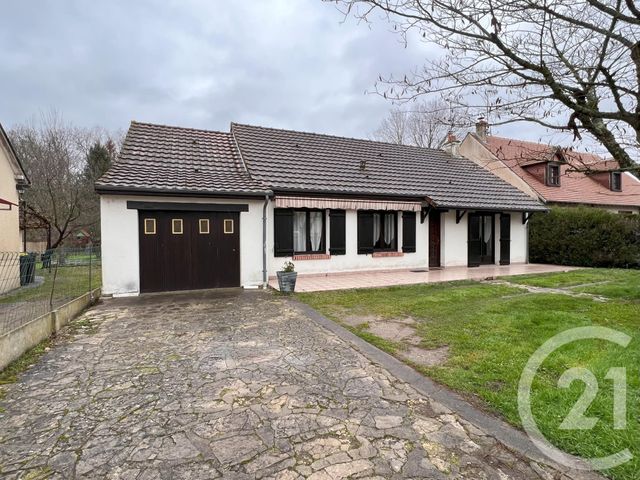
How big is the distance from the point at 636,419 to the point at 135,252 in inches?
440

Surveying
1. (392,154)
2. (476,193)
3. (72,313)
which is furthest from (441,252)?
(72,313)

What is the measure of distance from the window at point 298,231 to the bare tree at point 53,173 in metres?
18.6

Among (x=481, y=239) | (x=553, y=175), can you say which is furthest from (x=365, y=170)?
(x=553, y=175)

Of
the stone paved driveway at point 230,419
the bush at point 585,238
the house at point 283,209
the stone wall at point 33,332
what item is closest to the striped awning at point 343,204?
the house at point 283,209

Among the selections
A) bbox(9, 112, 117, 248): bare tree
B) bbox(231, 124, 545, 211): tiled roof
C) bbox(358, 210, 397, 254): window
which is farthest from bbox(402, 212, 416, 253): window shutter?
bbox(9, 112, 117, 248): bare tree

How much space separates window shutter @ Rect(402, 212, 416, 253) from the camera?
1523cm

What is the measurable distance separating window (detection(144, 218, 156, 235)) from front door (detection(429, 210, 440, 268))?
39.3ft

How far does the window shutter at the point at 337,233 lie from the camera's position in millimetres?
13789

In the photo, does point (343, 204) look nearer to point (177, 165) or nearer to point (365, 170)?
point (365, 170)

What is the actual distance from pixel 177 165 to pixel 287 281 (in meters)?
6.07

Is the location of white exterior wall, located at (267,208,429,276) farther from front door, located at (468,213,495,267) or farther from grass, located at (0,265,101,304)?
grass, located at (0,265,101,304)

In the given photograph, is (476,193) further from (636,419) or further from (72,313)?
(72,313)

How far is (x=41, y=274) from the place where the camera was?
805 centimetres

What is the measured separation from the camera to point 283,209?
12.9 metres
